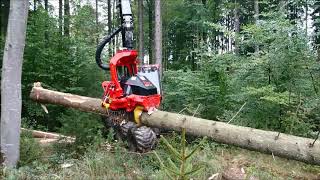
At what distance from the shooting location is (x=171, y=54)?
3338cm

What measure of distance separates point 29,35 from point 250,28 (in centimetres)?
752

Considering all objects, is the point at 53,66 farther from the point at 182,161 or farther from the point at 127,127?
the point at 182,161

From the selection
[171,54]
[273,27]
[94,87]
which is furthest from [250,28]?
[171,54]

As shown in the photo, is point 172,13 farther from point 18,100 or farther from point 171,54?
point 18,100

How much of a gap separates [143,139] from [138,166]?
1.79ft

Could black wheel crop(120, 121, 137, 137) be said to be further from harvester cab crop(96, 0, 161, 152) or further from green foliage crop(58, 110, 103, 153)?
green foliage crop(58, 110, 103, 153)

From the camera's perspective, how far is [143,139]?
284 inches

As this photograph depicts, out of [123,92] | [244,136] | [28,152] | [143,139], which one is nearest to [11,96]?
[28,152]

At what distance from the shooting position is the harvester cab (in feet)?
24.2

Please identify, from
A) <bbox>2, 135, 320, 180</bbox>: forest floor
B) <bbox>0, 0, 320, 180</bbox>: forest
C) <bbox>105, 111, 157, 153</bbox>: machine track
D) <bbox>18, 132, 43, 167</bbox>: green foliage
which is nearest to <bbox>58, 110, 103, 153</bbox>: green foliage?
<bbox>0, 0, 320, 180</bbox>: forest

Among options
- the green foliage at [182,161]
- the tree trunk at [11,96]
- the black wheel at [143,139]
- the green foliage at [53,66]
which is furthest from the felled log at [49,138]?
the green foliage at [182,161]

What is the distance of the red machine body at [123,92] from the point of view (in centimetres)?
746

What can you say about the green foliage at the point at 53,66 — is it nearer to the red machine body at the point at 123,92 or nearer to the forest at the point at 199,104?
the forest at the point at 199,104

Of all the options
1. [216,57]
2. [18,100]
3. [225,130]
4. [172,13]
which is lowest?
[225,130]
